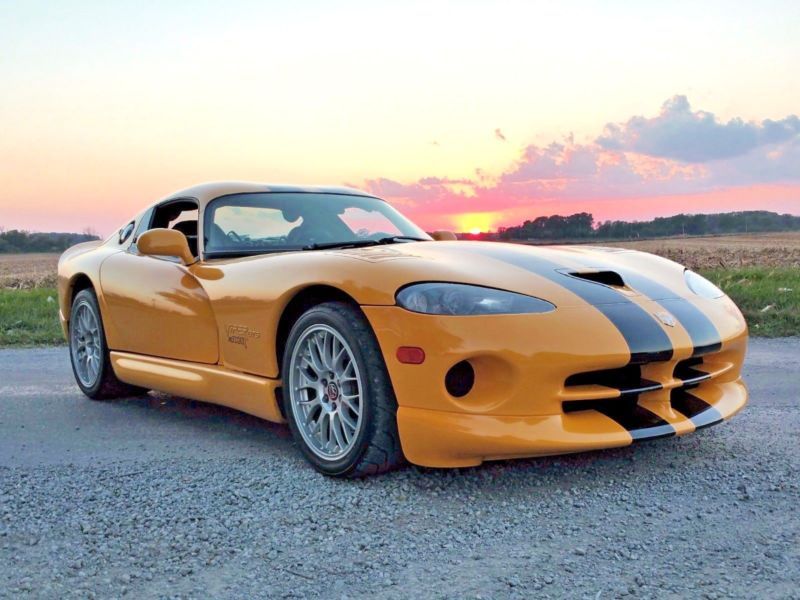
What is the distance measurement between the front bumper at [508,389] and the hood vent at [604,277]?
40 centimetres

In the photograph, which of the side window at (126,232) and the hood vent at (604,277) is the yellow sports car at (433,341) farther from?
the side window at (126,232)

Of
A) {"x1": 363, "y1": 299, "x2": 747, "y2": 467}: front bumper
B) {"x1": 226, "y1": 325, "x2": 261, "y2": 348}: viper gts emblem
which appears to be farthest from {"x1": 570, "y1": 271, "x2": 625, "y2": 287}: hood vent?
{"x1": 226, "y1": 325, "x2": 261, "y2": 348}: viper gts emblem

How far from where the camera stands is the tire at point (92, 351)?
5207mm

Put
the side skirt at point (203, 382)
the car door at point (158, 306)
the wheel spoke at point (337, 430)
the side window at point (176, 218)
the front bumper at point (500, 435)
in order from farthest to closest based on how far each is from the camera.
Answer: the side window at point (176, 218) → the car door at point (158, 306) → the side skirt at point (203, 382) → the wheel spoke at point (337, 430) → the front bumper at point (500, 435)

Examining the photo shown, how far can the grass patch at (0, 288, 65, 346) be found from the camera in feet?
Answer: 28.2

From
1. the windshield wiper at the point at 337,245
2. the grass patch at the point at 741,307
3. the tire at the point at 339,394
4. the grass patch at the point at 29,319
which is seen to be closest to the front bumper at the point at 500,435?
the tire at the point at 339,394

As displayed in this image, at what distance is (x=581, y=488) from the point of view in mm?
3125

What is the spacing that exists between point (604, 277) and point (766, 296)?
6395 millimetres

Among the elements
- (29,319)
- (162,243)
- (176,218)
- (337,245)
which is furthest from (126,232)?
(29,319)

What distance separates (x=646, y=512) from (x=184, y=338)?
256cm

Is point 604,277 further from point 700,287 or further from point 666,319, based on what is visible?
point 700,287

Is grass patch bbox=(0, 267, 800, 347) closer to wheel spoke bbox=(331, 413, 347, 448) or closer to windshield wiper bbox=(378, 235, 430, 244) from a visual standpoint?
windshield wiper bbox=(378, 235, 430, 244)

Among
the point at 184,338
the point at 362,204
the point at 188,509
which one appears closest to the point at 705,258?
the point at 362,204

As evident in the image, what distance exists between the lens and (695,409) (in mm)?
3449
